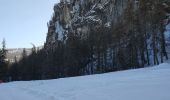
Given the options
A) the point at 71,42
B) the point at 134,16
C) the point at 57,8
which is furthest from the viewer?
the point at 57,8

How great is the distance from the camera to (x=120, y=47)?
6669cm

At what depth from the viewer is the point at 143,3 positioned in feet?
195

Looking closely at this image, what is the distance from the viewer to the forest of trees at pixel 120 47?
183ft

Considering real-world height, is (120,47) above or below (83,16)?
below

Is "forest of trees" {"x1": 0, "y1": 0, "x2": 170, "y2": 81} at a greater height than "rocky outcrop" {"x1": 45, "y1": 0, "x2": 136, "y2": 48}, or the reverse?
"rocky outcrop" {"x1": 45, "y1": 0, "x2": 136, "y2": 48}

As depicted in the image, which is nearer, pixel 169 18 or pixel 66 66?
pixel 169 18

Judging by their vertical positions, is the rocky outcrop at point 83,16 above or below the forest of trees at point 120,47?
above

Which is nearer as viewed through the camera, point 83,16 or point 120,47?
point 120,47

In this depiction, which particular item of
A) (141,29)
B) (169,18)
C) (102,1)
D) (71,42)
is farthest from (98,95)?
(102,1)

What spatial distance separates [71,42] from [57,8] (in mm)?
75257

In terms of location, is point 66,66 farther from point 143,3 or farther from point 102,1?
point 102,1

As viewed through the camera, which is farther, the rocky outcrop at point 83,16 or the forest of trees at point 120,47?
the rocky outcrop at point 83,16

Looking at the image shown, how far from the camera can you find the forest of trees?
183 ft

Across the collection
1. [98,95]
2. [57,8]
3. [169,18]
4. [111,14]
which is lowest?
[98,95]
